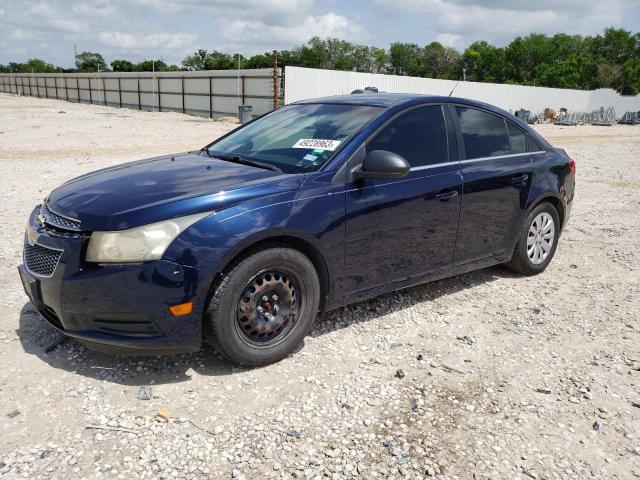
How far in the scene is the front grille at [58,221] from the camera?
120 inches

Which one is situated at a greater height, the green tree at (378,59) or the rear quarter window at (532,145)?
the green tree at (378,59)

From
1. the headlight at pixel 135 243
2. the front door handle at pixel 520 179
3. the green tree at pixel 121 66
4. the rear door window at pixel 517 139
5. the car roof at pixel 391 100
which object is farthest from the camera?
the green tree at pixel 121 66

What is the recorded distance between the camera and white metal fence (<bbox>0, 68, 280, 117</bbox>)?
31.6 metres

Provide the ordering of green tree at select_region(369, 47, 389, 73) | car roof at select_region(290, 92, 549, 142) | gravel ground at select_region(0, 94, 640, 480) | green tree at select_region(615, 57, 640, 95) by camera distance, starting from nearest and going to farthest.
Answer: gravel ground at select_region(0, 94, 640, 480), car roof at select_region(290, 92, 549, 142), green tree at select_region(615, 57, 640, 95), green tree at select_region(369, 47, 389, 73)

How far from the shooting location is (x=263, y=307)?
10.9 feet

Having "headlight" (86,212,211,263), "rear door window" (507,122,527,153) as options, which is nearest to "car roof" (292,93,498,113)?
"rear door window" (507,122,527,153)

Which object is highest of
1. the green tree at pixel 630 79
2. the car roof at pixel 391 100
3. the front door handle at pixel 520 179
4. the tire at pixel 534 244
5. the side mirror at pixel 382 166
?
the green tree at pixel 630 79

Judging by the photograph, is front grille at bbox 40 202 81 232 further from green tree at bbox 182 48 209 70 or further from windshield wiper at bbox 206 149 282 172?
green tree at bbox 182 48 209 70

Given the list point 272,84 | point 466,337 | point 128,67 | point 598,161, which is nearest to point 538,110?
point 272,84

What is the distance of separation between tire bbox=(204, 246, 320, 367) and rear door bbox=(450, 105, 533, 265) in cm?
161

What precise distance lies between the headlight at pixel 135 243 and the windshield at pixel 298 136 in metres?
1.01

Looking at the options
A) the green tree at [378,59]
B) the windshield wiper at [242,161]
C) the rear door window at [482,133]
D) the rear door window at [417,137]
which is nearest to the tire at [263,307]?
the windshield wiper at [242,161]

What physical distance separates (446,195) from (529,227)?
137 cm

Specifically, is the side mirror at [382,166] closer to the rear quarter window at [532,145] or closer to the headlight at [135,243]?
the headlight at [135,243]
